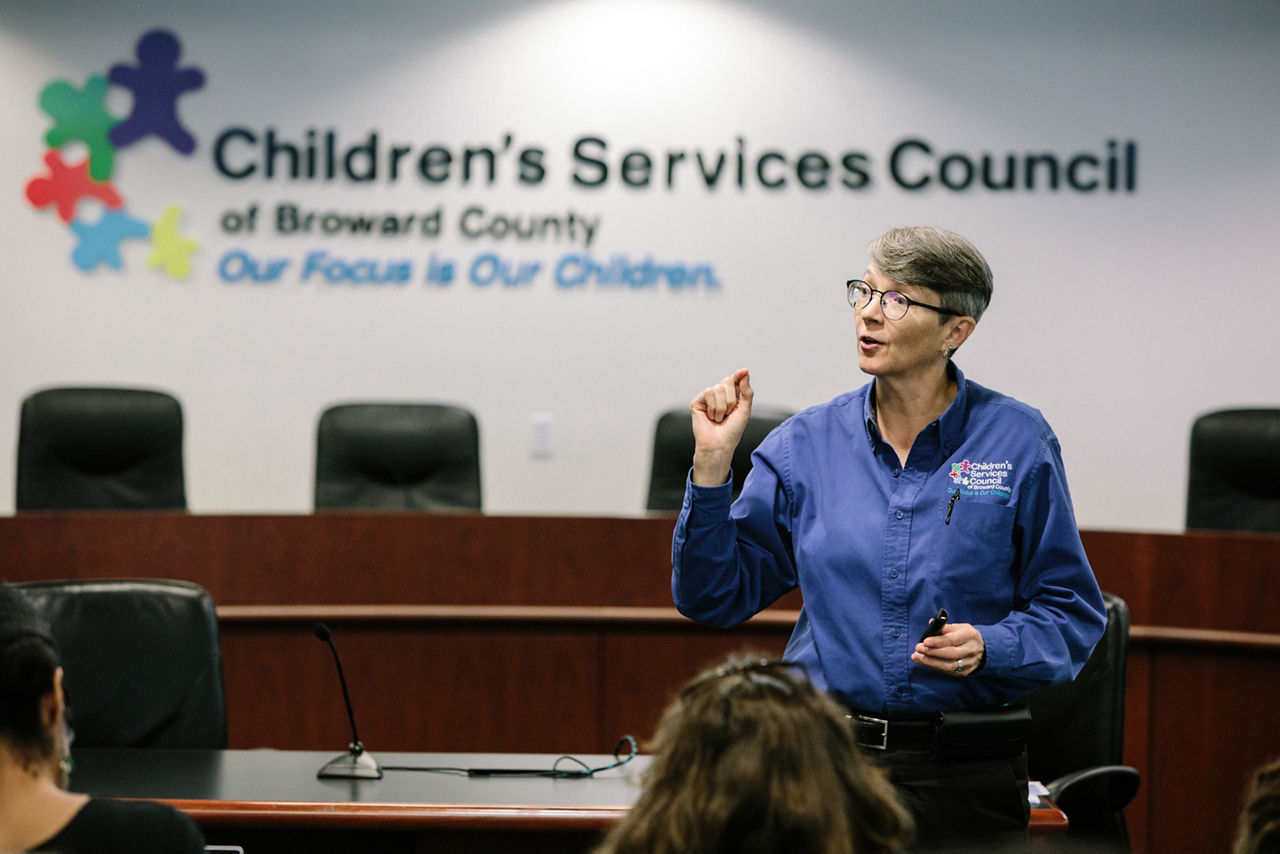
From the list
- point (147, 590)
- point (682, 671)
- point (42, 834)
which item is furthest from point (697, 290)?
point (42, 834)

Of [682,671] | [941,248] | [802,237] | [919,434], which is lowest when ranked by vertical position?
[682,671]

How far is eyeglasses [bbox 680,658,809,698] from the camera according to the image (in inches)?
41.4

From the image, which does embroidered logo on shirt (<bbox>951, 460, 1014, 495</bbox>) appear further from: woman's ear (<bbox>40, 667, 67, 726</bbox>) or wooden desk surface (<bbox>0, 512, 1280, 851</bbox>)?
wooden desk surface (<bbox>0, 512, 1280, 851</bbox>)

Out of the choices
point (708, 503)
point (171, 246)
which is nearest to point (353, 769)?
point (708, 503)

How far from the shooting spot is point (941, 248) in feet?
6.49

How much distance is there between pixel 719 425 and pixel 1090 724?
122 centimetres

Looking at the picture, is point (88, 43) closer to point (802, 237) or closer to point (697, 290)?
point (697, 290)

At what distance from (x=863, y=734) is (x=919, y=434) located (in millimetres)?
456

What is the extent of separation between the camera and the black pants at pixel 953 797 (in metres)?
1.86

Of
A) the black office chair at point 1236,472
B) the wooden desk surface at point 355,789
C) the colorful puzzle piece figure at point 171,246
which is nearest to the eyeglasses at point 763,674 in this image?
the wooden desk surface at point 355,789

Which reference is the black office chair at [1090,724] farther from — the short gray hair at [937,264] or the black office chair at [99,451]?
the black office chair at [99,451]

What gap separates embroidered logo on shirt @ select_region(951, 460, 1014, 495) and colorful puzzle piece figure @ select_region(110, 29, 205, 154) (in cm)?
427

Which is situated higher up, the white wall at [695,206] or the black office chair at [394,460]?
the white wall at [695,206]

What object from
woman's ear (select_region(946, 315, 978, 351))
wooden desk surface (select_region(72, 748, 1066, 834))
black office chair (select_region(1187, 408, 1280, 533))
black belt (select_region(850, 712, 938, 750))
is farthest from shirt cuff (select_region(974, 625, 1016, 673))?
black office chair (select_region(1187, 408, 1280, 533))
